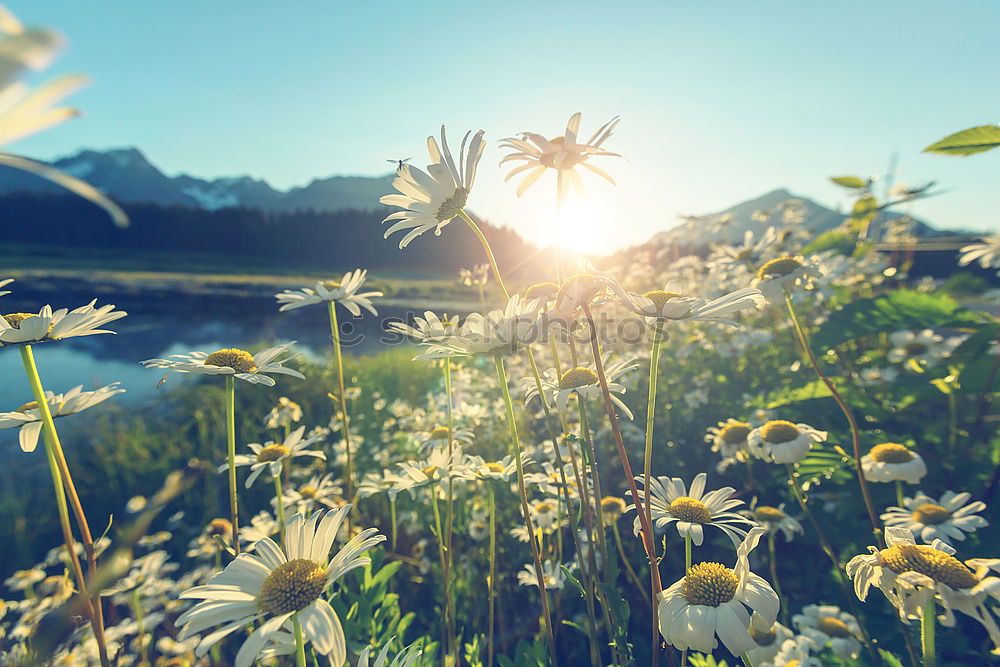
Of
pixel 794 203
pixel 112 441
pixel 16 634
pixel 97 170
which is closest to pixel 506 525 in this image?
pixel 16 634

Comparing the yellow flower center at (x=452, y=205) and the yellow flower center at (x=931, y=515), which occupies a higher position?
the yellow flower center at (x=452, y=205)

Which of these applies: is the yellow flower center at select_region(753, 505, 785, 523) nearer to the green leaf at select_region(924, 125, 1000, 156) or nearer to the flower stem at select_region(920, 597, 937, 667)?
the flower stem at select_region(920, 597, 937, 667)

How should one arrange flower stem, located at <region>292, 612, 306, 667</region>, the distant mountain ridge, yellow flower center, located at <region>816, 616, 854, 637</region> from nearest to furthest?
1. flower stem, located at <region>292, 612, 306, 667</region>
2. yellow flower center, located at <region>816, 616, 854, 637</region>
3. the distant mountain ridge

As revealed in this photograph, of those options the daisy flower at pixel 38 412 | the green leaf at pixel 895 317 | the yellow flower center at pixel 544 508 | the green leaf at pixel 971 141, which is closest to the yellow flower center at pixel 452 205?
the daisy flower at pixel 38 412

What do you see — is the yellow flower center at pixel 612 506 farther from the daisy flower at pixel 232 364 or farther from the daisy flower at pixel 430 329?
the daisy flower at pixel 232 364

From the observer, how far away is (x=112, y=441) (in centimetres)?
471

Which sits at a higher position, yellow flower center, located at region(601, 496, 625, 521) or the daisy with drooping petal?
the daisy with drooping petal

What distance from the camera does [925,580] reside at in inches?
37.3

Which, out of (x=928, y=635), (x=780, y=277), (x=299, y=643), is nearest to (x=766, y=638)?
(x=928, y=635)

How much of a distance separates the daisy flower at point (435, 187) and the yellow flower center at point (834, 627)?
6.74ft

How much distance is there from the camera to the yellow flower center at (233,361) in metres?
1.33

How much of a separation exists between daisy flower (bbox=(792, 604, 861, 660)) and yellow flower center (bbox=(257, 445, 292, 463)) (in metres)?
2.00

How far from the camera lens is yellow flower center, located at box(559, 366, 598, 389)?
131cm

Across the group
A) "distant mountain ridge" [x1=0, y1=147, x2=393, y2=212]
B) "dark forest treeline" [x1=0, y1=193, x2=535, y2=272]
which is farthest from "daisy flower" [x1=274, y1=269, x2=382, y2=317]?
"distant mountain ridge" [x1=0, y1=147, x2=393, y2=212]
